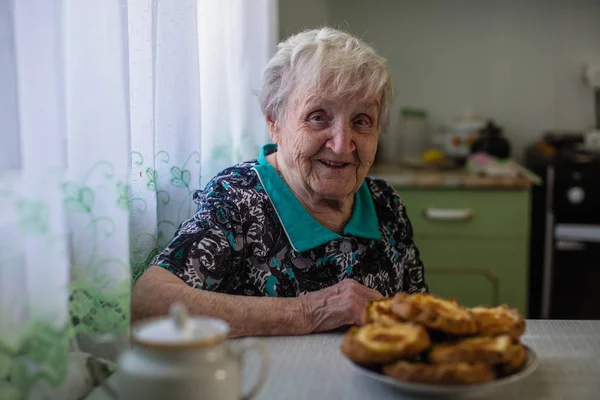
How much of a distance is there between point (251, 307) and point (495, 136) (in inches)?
92.0

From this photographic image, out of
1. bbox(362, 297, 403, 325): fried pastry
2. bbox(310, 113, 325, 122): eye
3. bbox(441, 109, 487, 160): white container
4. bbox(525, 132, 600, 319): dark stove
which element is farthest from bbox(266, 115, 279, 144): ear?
bbox(441, 109, 487, 160): white container

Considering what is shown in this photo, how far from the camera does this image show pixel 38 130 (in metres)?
0.93

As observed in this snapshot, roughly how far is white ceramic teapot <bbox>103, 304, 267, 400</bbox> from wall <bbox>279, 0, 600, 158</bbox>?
2899 millimetres

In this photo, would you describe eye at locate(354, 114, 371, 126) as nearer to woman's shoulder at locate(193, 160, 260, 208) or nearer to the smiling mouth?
the smiling mouth

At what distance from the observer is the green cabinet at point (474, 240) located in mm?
2961

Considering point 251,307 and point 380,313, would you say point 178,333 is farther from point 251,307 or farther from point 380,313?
point 251,307

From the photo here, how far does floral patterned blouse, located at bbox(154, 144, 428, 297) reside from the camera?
149cm

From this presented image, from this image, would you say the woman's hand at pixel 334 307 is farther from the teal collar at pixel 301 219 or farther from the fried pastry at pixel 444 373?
the fried pastry at pixel 444 373

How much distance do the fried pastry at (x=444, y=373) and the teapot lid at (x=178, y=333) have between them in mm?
279

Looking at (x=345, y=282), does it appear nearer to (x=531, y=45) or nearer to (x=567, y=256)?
(x=567, y=256)

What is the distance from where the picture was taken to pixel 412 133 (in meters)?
3.59

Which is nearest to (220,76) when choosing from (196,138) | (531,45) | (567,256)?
(196,138)

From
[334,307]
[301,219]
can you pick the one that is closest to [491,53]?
[301,219]

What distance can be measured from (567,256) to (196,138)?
1931mm
